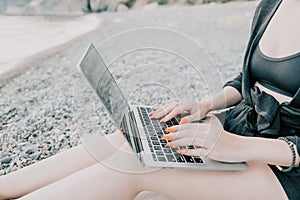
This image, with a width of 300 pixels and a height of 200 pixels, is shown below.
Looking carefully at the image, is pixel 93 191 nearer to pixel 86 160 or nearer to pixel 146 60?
pixel 86 160

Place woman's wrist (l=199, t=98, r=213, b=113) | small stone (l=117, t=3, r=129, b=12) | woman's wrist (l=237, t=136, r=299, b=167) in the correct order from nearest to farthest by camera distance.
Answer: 1. woman's wrist (l=237, t=136, r=299, b=167)
2. woman's wrist (l=199, t=98, r=213, b=113)
3. small stone (l=117, t=3, r=129, b=12)

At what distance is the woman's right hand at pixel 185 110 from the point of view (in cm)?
76

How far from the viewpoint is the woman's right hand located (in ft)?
2.48

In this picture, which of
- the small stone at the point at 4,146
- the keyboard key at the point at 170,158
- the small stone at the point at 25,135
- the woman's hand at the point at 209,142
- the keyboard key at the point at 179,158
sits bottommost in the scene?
the small stone at the point at 25,135

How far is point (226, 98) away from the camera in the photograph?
838 mm

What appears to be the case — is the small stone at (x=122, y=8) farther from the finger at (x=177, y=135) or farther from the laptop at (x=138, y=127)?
the finger at (x=177, y=135)

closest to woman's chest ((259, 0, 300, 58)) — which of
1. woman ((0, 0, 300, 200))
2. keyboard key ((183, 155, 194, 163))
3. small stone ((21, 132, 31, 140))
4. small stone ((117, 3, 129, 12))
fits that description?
woman ((0, 0, 300, 200))

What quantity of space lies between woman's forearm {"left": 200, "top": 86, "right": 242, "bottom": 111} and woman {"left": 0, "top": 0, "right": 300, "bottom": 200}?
57mm

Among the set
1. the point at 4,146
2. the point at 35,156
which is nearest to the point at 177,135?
the point at 35,156

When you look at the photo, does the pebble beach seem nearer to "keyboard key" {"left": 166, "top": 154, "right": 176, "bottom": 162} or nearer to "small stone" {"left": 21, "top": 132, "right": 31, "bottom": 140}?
"small stone" {"left": 21, "top": 132, "right": 31, "bottom": 140}

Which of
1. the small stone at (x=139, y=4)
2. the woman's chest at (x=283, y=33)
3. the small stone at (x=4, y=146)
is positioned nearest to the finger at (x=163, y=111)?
the woman's chest at (x=283, y=33)

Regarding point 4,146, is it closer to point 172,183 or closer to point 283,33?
point 172,183

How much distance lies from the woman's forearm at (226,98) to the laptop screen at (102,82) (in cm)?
21

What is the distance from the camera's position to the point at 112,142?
74 centimetres
